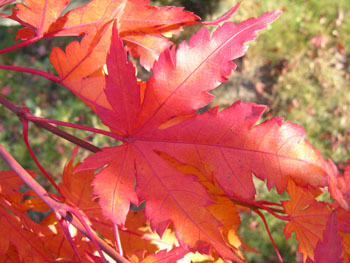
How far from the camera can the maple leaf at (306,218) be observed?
2.42ft

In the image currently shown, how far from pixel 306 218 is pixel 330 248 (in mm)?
215

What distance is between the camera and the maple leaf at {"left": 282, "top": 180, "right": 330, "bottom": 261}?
0.74 meters

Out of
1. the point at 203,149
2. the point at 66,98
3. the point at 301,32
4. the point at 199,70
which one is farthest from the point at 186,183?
the point at 301,32

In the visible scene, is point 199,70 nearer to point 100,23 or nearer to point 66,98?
point 100,23

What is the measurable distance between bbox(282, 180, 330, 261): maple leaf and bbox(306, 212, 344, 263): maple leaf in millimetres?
187

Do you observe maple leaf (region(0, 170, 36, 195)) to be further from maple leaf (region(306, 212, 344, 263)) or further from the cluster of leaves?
maple leaf (region(306, 212, 344, 263))

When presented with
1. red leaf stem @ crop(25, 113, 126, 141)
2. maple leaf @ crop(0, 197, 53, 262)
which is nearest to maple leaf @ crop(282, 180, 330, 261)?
red leaf stem @ crop(25, 113, 126, 141)

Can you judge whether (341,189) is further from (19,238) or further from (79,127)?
(19,238)

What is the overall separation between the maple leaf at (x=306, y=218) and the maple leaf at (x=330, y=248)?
187mm

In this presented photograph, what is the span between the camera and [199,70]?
0.58 metres

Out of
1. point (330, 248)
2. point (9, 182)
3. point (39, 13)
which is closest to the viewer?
point (330, 248)

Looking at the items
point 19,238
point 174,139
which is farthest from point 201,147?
point 19,238

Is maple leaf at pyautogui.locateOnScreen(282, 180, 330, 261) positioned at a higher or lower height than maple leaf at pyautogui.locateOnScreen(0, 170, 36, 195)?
lower

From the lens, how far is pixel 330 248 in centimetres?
55
